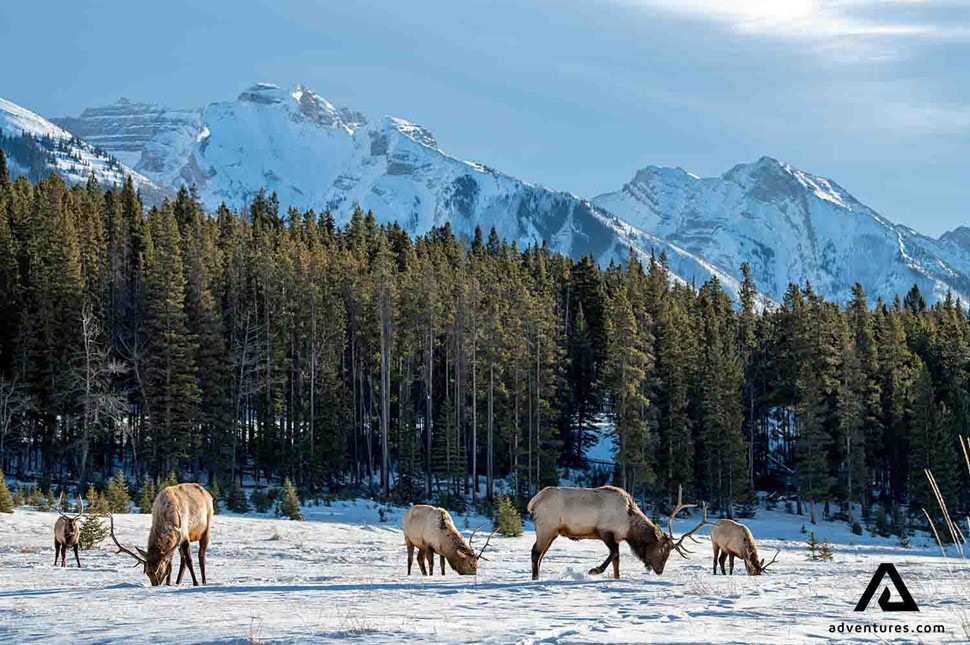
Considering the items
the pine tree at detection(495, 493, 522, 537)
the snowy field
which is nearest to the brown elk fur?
the snowy field

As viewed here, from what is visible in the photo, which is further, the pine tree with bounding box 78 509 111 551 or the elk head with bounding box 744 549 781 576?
the pine tree with bounding box 78 509 111 551

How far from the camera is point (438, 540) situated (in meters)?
16.6

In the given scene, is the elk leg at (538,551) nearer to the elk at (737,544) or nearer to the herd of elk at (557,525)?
the herd of elk at (557,525)

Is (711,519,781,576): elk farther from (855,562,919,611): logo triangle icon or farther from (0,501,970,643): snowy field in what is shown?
(855,562,919,611): logo triangle icon

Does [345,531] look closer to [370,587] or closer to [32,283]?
[370,587]

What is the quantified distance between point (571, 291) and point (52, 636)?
77934 millimetres

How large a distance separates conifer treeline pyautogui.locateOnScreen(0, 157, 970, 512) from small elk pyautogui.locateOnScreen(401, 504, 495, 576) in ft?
111

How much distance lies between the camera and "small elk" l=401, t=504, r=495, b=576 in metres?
16.4

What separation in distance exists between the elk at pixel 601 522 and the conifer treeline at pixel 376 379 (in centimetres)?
3706

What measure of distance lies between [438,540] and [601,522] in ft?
11.1

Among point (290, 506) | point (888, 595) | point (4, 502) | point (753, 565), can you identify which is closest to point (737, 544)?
point (753, 565)

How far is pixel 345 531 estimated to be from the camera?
34.3 meters

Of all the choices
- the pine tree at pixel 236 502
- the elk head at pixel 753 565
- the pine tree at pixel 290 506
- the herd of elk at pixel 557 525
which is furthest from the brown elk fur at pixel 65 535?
the pine tree at pixel 236 502

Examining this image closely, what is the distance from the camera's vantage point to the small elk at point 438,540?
16359 millimetres
